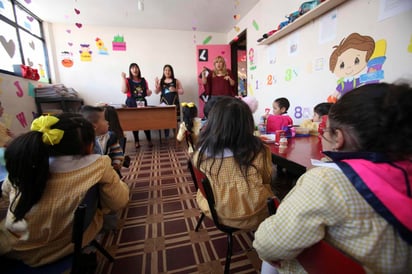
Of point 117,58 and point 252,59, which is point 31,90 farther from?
point 252,59

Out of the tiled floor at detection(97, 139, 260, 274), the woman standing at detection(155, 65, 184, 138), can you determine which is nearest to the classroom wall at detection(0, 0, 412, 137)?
the woman standing at detection(155, 65, 184, 138)

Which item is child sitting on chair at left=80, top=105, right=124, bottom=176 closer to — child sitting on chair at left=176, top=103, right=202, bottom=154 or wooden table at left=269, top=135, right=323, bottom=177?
child sitting on chair at left=176, top=103, right=202, bottom=154

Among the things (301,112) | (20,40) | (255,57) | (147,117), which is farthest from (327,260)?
(20,40)

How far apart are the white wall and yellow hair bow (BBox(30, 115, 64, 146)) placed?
4.01 metres

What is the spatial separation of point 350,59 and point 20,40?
474 cm

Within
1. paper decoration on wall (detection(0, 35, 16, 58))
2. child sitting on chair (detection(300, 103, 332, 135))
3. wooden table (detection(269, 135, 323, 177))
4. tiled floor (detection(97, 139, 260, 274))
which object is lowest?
tiled floor (detection(97, 139, 260, 274))

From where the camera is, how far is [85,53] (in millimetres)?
4156

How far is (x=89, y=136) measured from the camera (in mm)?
898

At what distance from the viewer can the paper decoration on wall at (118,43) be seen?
424cm

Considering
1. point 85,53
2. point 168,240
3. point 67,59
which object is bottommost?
point 168,240

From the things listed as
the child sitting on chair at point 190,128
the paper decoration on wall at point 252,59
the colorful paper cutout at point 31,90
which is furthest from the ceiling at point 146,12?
the child sitting on chair at point 190,128

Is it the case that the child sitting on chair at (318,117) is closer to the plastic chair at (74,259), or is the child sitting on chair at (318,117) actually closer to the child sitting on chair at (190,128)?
the child sitting on chair at (190,128)

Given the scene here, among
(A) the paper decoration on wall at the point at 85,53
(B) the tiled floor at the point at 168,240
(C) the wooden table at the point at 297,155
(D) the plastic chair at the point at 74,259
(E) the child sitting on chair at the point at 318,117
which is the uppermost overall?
(A) the paper decoration on wall at the point at 85,53

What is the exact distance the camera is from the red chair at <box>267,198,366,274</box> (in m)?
0.38
